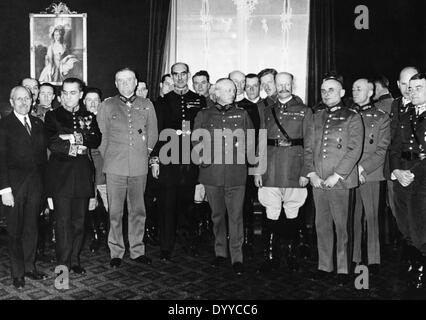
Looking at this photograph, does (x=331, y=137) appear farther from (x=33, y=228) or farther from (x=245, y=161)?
(x=33, y=228)

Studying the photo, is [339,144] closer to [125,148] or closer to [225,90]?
[225,90]

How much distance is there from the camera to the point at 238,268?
12.3 ft

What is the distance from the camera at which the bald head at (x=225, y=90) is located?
3766 mm

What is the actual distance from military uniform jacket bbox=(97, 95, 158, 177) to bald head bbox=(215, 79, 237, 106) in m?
0.66

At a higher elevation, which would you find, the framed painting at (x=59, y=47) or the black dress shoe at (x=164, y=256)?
the framed painting at (x=59, y=47)

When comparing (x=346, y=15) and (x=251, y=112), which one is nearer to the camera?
(x=251, y=112)

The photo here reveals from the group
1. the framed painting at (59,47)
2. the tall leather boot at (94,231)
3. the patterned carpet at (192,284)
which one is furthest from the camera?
the framed painting at (59,47)

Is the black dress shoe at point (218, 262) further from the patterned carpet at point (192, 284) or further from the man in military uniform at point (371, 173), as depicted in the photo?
the man in military uniform at point (371, 173)

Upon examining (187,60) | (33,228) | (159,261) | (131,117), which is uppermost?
(187,60)

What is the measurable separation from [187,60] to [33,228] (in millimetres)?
4105

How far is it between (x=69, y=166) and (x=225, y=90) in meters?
1.37

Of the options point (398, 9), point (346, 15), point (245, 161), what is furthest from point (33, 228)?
point (398, 9)

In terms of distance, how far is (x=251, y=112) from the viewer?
4.19 metres

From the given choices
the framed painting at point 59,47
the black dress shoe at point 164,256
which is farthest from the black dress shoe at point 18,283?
the framed painting at point 59,47
